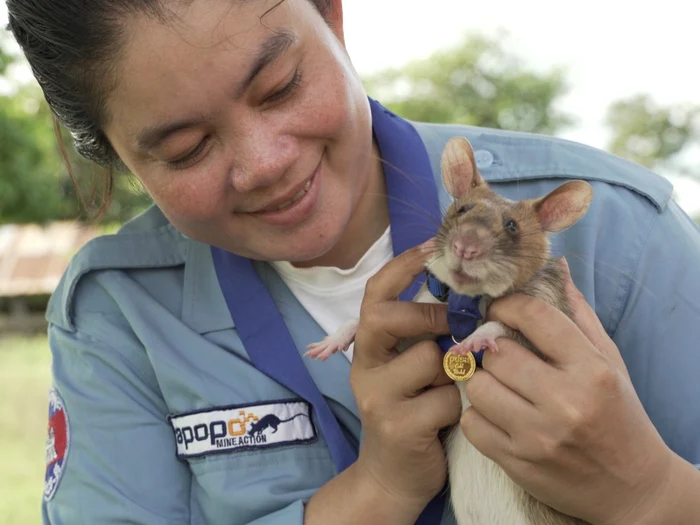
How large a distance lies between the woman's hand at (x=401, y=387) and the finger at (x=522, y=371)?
19 centimetres

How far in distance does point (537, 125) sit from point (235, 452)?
24.9m

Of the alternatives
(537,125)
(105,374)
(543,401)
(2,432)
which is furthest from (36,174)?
(543,401)

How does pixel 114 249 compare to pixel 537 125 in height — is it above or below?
above

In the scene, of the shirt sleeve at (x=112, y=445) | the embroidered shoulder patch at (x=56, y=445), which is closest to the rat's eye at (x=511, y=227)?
the shirt sleeve at (x=112, y=445)

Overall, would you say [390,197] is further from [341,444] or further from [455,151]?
[341,444]

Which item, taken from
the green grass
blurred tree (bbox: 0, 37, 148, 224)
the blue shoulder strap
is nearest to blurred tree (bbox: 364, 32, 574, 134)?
blurred tree (bbox: 0, 37, 148, 224)

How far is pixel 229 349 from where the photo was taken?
8.04 ft

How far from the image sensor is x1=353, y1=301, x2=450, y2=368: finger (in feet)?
6.31

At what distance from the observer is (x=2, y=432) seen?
973 cm

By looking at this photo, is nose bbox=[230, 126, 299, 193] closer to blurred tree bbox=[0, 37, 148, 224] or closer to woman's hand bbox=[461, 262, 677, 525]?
woman's hand bbox=[461, 262, 677, 525]

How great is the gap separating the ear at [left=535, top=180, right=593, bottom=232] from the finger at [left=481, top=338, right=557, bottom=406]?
34cm

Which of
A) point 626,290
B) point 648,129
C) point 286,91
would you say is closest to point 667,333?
point 626,290

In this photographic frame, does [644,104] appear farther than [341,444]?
Yes

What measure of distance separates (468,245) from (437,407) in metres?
0.44
